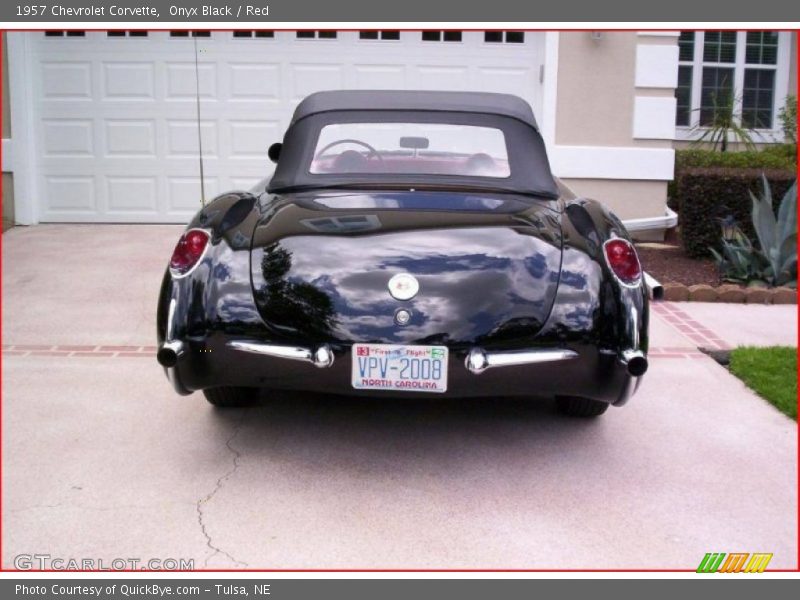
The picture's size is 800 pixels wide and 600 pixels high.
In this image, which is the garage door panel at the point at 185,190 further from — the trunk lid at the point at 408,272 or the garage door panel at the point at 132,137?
the trunk lid at the point at 408,272

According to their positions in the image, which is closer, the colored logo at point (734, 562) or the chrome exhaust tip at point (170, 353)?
the colored logo at point (734, 562)

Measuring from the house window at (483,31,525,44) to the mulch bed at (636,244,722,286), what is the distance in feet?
8.55

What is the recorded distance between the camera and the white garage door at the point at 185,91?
9945 mm

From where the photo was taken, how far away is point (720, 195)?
26.7 feet

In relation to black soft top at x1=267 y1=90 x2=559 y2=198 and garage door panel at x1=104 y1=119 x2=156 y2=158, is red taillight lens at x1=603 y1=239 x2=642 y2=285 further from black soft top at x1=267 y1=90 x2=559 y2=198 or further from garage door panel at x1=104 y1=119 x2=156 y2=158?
garage door panel at x1=104 y1=119 x2=156 y2=158

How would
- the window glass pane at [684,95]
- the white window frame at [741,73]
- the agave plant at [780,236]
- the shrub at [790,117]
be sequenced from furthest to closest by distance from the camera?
the window glass pane at [684,95], the white window frame at [741,73], the shrub at [790,117], the agave plant at [780,236]

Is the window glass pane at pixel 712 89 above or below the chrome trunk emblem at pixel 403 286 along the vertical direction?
above

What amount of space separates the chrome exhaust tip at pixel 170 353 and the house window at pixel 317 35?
6.87 meters

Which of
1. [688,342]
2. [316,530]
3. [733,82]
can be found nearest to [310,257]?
[316,530]

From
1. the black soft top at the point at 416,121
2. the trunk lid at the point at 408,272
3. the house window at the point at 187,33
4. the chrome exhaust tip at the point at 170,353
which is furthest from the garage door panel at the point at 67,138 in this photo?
the chrome exhaust tip at the point at 170,353

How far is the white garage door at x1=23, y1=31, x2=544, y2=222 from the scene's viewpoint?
9.95 metres

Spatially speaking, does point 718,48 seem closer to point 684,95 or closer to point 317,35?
point 684,95

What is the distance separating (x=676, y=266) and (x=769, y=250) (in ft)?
3.06

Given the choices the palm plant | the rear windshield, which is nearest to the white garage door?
the palm plant
